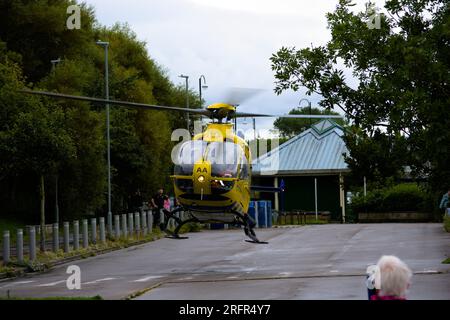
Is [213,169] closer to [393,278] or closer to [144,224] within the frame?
[393,278]

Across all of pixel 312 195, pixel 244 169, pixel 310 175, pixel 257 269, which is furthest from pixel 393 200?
pixel 244 169

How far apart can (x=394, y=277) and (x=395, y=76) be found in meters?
11.3

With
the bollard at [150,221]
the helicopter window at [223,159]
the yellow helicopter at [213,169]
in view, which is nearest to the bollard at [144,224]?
the bollard at [150,221]

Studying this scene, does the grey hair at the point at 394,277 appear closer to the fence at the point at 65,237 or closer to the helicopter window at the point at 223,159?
the helicopter window at the point at 223,159

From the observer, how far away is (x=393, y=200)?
2136 inches

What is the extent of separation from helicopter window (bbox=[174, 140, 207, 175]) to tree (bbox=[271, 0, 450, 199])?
8.36ft

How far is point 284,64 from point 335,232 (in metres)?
20.5

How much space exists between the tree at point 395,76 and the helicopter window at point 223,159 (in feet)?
7.67

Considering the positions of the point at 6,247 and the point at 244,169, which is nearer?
the point at 244,169

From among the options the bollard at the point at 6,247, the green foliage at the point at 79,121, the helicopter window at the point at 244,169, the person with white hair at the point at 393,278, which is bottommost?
the bollard at the point at 6,247

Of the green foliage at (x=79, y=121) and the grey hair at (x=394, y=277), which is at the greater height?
the green foliage at (x=79, y=121)

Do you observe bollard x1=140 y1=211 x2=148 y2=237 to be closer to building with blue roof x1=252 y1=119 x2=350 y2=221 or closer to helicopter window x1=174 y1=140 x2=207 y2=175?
helicopter window x1=174 y1=140 x2=207 y2=175

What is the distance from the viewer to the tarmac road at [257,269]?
18047 millimetres
